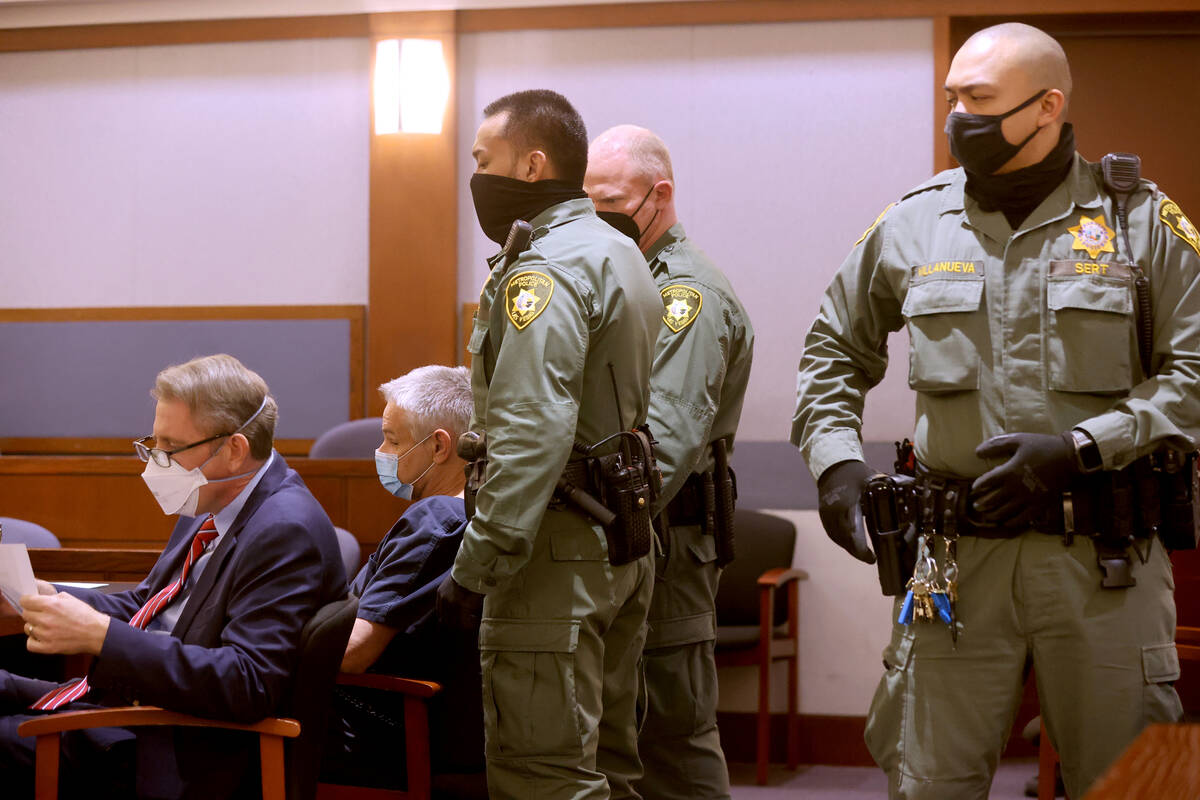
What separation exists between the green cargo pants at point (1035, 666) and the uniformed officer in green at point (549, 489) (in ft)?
1.64

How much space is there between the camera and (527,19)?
459cm

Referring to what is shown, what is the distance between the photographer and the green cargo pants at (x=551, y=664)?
1953 millimetres

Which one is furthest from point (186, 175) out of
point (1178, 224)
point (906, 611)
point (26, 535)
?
point (1178, 224)

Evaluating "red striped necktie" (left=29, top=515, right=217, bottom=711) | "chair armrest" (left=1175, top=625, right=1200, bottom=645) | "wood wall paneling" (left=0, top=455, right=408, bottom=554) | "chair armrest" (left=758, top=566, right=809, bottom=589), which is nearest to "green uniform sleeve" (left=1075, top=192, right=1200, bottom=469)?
"chair armrest" (left=1175, top=625, right=1200, bottom=645)

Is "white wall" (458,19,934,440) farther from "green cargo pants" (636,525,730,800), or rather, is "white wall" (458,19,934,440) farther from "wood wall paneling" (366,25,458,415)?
"green cargo pants" (636,525,730,800)

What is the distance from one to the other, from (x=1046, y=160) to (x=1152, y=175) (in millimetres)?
2913

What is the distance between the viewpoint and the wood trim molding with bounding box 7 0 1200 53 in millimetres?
4316

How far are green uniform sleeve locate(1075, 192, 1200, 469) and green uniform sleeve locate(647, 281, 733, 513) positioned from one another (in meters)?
0.88

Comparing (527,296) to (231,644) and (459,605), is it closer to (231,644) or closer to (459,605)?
(459,605)

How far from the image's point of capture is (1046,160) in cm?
186

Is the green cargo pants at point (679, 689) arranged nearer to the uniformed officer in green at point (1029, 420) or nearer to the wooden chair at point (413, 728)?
the wooden chair at point (413, 728)

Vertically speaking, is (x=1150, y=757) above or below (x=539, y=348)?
below

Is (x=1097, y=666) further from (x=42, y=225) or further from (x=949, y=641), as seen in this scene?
(x=42, y=225)

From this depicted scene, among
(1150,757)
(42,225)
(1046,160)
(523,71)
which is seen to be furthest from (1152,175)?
(42,225)
